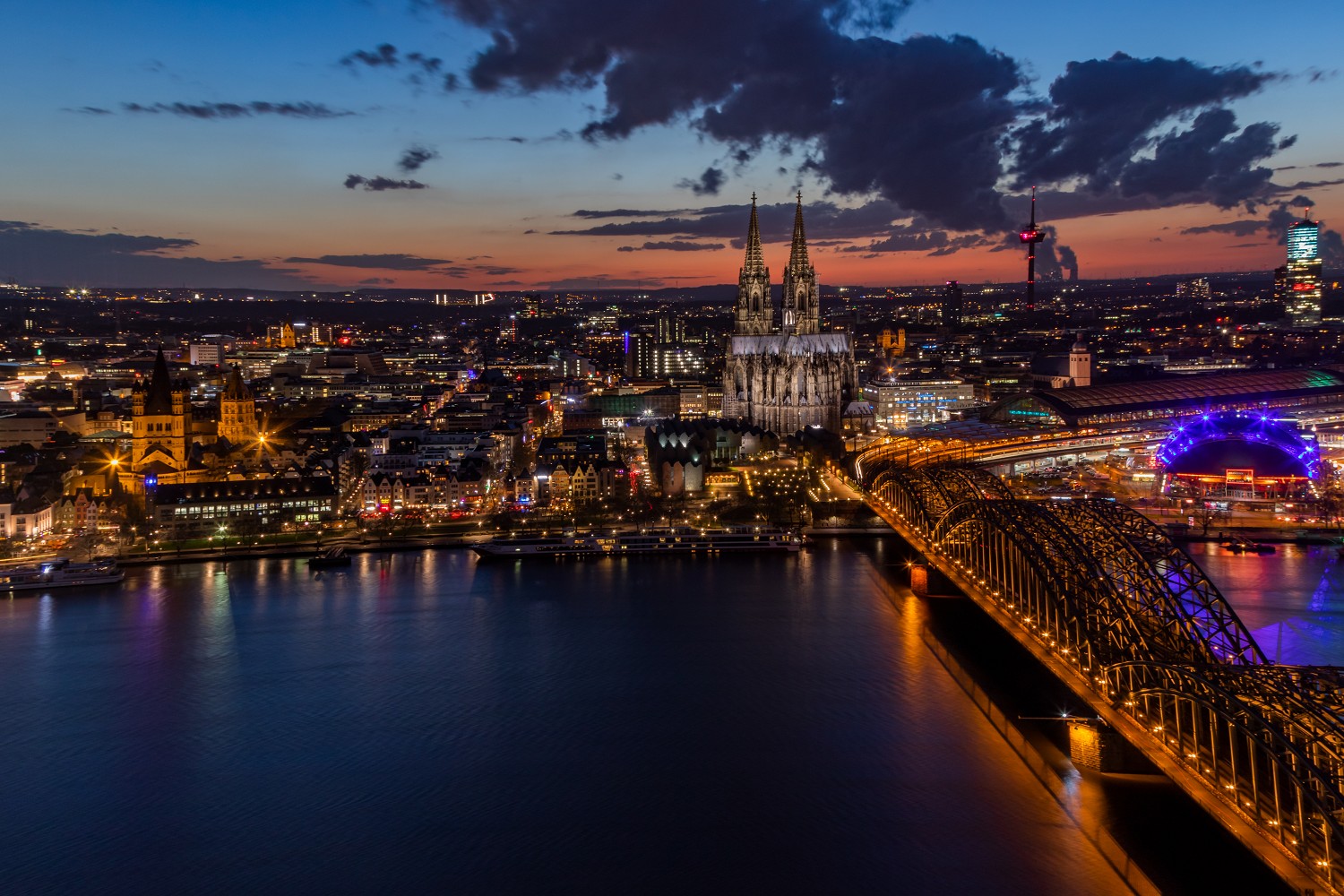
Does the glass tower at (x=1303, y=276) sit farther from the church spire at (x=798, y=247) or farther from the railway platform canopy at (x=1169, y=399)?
the church spire at (x=798, y=247)

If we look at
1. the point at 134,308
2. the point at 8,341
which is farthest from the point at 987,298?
the point at 8,341

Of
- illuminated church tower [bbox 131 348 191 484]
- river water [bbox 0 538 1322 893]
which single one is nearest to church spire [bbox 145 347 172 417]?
illuminated church tower [bbox 131 348 191 484]

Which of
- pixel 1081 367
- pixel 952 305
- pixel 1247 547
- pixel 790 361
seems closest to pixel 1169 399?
pixel 1081 367

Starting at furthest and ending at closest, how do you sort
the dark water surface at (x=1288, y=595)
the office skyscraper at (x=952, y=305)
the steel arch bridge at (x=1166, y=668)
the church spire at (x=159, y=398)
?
the office skyscraper at (x=952, y=305) → the church spire at (x=159, y=398) → the dark water surface at (x=1288, y=595) → the steel arch bridge at (x=1166, y=668)

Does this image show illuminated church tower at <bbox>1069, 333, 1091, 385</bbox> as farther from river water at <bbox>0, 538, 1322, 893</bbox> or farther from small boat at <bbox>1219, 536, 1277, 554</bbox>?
river water at <bbox>0, 538, 1322, 893</bbox>

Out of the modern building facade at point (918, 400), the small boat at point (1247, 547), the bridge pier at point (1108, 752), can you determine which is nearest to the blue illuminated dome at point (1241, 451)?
the small boat at point (1247, 547)

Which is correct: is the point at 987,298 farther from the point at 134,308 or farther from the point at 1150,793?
the point at 1150,793

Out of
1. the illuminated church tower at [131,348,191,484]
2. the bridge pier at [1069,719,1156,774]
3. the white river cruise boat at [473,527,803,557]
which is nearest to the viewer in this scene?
the bridge pier at [1069,719,1156,774]

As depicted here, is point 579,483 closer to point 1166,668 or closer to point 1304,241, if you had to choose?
point 1166,668

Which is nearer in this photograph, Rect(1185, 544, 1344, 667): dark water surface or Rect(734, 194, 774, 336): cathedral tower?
Rect(1185, 544, 1344, 667): dark water surface
